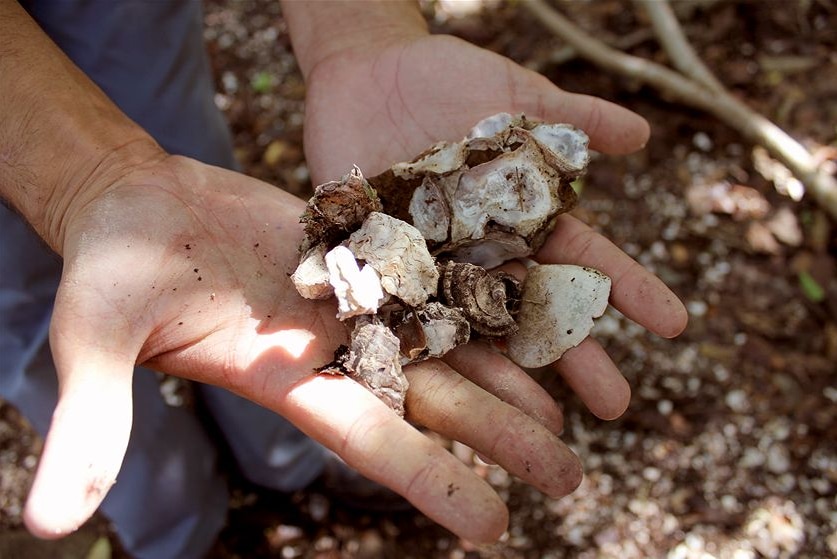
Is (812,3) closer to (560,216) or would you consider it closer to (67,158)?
(560,216)

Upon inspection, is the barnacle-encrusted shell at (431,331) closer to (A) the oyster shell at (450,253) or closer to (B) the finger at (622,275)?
(A) the oyster shell at (450,253)

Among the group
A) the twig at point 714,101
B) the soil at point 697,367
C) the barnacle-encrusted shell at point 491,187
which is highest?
the barnacle-encrusted shell at point 491,187

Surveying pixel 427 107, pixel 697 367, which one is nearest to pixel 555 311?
pixel 427 107

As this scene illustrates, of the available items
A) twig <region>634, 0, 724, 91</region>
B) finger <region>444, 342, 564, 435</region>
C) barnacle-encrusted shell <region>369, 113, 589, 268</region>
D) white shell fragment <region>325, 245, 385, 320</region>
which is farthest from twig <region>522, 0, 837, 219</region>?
white shell fragment <region>325, 245, 385, 320</region>

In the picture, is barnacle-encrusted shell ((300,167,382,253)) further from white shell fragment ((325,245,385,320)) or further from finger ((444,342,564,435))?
finger ((444,342,564,435))

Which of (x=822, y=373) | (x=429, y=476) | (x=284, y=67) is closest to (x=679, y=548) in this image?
(x=822, y=373)

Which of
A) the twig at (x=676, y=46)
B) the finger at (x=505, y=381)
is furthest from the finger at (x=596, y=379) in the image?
the twig at (x=676, y=46)
